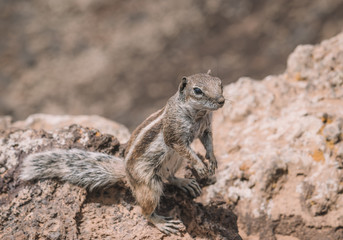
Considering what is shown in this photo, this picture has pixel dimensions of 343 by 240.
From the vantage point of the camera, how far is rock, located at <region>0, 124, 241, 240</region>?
3.23m

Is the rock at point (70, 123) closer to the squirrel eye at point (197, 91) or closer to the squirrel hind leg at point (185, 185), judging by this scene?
the squirrel hind leg at point (185, 185)

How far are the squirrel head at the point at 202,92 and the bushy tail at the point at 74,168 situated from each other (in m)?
0.85

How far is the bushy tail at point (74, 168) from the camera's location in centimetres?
346

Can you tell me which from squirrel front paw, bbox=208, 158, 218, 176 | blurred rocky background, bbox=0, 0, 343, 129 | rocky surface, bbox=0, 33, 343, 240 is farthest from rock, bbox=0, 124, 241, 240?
blurred rocky background, bbox=0, 0, 343, 129

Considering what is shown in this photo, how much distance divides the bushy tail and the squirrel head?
2.78ft

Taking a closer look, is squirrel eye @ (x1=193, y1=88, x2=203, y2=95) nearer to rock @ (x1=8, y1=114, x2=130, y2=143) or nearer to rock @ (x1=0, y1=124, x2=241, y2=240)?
rock @ (x1=0, y1=124, x2=241, y2=240)

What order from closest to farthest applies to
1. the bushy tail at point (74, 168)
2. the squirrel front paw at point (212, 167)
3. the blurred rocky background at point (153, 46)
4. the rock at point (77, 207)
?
the rock at point (77, 207) → the bushy tail at point (74, 168) → the squirrel front paw at point (212, 167) → the blurred rocky background at point (153, 46)

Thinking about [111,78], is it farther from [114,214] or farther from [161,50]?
[114,214]

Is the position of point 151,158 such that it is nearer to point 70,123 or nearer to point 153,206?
point 153,206

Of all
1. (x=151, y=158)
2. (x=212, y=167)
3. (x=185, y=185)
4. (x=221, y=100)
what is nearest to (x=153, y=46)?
(x=185, y=185)

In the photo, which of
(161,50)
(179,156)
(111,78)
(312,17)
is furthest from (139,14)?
(179,156)

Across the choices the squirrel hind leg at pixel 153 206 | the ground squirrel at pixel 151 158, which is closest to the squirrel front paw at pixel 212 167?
the ground squirrel at pixel 151 158

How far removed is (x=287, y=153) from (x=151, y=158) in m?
1.40

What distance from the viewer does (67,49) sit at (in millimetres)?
9062
